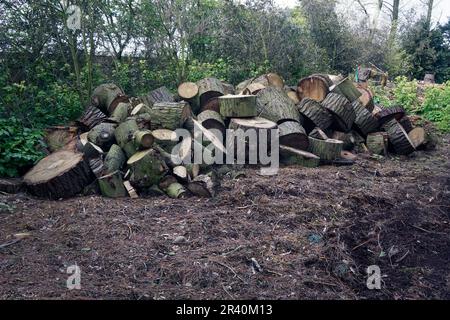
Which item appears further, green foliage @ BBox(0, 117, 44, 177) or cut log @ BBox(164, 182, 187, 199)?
green foliage @ BBox(0, 117, 44, 177)

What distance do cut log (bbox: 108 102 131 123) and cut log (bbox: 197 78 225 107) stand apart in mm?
1233

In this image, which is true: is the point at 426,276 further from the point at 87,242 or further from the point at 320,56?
the point at 320,56

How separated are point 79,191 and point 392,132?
5339mm

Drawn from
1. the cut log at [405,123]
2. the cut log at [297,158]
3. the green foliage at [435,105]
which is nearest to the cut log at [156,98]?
the cut log at [297,158]

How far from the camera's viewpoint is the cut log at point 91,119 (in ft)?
20.8

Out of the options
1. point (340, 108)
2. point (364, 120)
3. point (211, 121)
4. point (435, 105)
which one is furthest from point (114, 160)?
point (435, 105)

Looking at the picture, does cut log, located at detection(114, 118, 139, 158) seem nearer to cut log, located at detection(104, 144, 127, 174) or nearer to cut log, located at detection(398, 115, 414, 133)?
cut log, located at detection(104, 144, 127, 174)

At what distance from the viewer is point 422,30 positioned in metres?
17.8

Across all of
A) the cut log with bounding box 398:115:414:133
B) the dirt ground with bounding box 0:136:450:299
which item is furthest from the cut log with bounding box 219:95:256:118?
the cut log with bounding box 398:115:414:133

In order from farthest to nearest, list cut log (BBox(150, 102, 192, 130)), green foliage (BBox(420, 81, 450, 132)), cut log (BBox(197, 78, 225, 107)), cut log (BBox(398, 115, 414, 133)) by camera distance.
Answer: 1. green foliage (BBox(420, 81, 450, 132))
2. cut log (BBox(398, 115, 414, 133))
3. cut log (BBox(197, 78, 225, 107))
4. cut log (BBox(150, 102, 192, 130))

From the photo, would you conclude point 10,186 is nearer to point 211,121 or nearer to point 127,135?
point 127,135

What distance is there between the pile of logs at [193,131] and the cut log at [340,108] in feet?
0.06

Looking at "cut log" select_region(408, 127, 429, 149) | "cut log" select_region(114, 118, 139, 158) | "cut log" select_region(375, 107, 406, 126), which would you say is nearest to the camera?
"cut log" select_region(114, 118, 139, 158)

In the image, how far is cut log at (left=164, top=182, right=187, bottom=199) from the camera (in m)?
5.11
